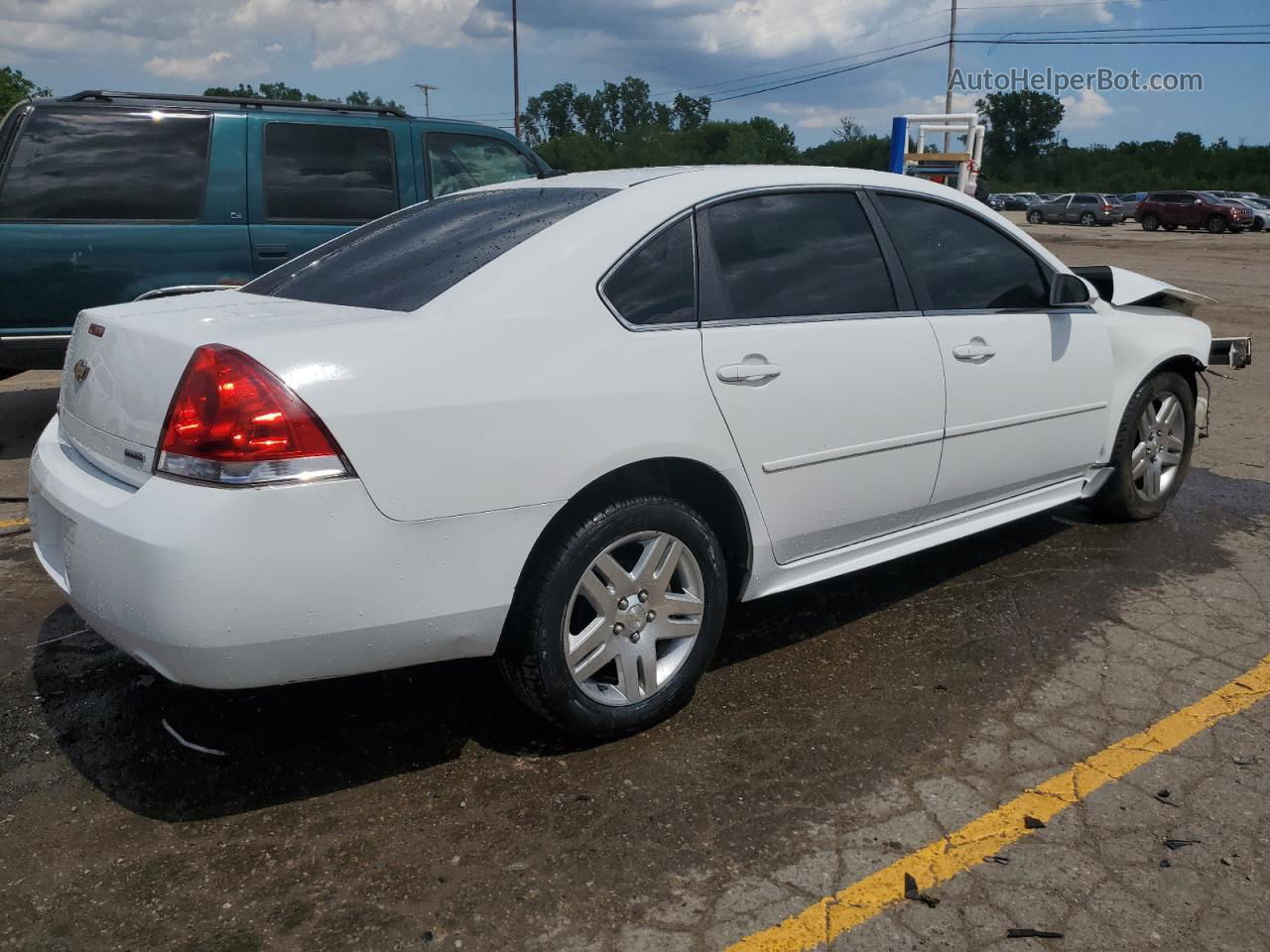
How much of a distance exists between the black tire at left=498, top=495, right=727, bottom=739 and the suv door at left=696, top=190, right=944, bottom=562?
0.29m

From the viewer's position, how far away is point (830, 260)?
3.51 m

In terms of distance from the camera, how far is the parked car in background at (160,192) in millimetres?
6062

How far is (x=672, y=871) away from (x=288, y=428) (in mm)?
1340

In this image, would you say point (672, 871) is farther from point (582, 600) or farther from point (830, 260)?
point (830, 260)

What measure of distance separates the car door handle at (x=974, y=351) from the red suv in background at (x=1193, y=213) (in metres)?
42.7

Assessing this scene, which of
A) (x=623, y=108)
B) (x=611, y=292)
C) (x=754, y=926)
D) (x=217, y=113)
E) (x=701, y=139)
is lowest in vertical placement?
(x=754, y=926)

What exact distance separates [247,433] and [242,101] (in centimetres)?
505

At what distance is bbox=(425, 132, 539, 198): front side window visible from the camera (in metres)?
7.22

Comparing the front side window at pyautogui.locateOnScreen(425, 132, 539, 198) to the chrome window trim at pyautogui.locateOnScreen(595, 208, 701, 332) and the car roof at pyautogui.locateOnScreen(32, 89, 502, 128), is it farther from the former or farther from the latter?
the chrome window trim at pyautogui.locateOnScreen(595, 208, 701, 332)

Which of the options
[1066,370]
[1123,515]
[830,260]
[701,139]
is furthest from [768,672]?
[701,139]

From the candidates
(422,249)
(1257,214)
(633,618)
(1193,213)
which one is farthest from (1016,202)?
(633,618)

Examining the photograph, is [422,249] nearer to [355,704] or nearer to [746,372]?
[746,372]

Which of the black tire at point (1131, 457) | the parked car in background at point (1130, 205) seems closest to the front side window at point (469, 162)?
the black tire at point (1131, 457)

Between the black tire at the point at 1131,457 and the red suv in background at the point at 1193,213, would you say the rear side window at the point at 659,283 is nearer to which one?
the black tire at the point at 1131,457
